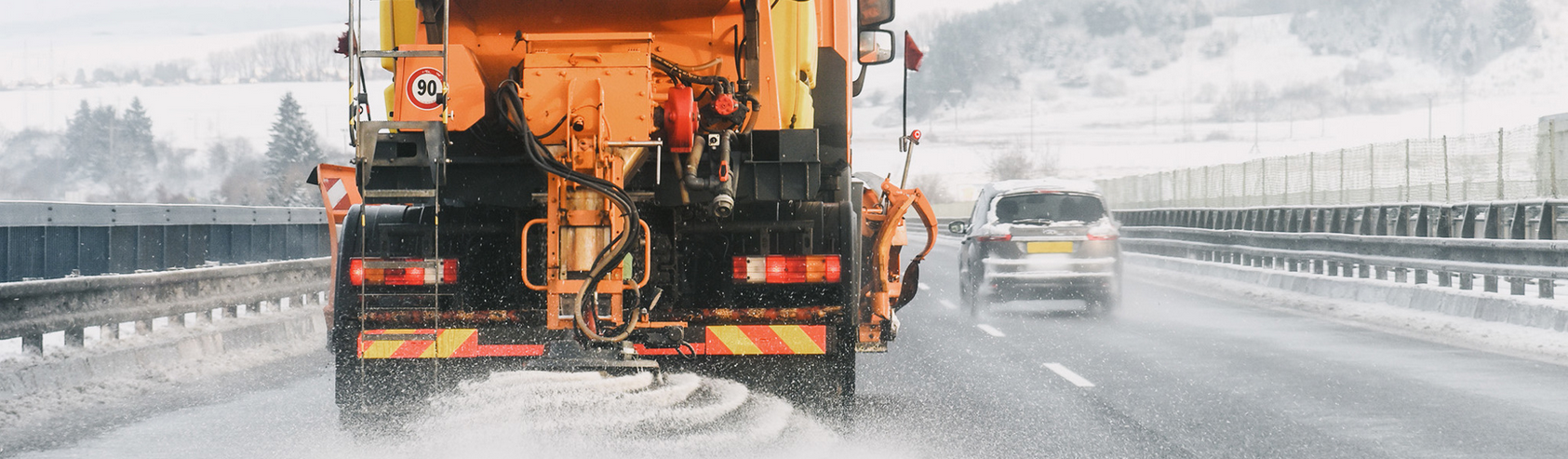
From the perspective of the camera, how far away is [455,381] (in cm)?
671

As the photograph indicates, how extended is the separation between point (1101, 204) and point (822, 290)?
956 centimetres

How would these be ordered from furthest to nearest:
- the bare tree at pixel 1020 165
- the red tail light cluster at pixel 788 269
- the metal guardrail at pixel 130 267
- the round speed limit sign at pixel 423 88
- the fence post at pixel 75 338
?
the bare tree at pixel 1020 165 → the fence post at pixel 75 338 → the metal guardrail at pixel 130 267 → the red tail light cluster at pixel 788 269 → the round speed limit sign at pixel 423 88

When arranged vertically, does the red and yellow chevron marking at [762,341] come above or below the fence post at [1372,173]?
below

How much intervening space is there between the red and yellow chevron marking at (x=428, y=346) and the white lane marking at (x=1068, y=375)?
3.90 m

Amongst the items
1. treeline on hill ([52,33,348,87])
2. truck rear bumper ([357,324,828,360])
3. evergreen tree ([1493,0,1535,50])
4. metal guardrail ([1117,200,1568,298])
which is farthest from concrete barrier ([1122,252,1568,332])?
evergreen tree ([1493,0,1535,50])

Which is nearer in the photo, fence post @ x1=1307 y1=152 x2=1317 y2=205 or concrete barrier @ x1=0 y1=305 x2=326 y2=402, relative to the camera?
concrete barrier @ x1=0 y1=305 x2=326 y2=402

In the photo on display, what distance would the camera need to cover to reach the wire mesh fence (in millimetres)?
19281

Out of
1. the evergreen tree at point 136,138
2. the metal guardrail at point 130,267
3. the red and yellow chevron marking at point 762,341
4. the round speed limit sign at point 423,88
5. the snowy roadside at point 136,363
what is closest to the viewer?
the round speed limit sign at point 423,88

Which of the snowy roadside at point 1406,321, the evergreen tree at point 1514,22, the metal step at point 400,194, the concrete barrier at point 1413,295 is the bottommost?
the snowy roadside at point 1406,321

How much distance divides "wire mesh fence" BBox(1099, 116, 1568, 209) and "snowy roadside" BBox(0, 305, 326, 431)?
50.2 ft

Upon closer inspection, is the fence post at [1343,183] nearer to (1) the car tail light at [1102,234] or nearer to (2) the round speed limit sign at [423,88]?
(1) the car tail light at [1102,234]

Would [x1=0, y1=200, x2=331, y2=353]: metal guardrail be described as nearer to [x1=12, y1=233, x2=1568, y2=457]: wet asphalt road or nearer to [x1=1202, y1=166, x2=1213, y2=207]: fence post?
[x1=12, y1=233, x2=1568, y2=457]: wet asphalt road

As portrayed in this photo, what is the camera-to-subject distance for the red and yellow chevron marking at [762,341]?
22.6 feet

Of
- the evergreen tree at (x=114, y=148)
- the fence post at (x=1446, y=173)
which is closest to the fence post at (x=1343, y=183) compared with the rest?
the fence post at (x=1446, y=173)
